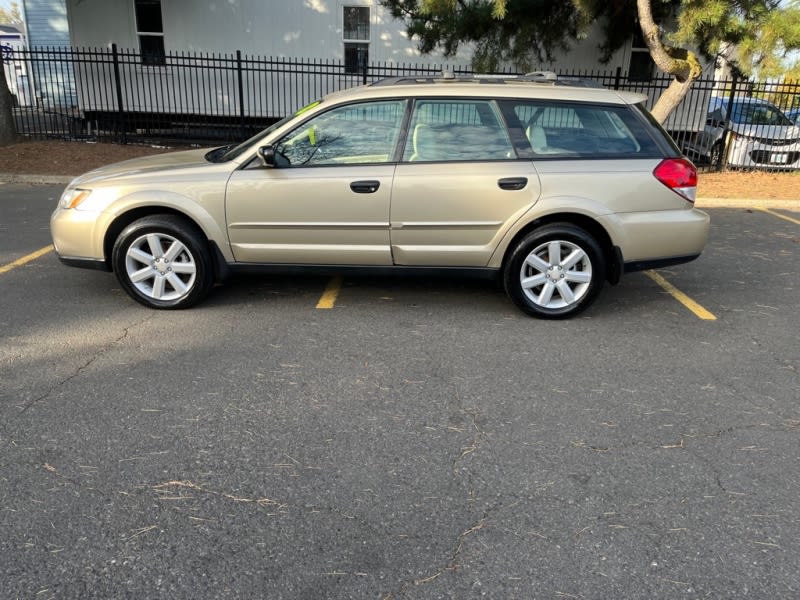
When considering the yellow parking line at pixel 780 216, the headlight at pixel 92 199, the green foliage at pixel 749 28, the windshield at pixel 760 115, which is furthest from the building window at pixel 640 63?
the headlight at pixel 92 199

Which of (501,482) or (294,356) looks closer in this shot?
(501,482)

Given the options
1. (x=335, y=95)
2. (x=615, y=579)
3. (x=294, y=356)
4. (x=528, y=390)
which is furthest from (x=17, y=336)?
(x=615, y=579)

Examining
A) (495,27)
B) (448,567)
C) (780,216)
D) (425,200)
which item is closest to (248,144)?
(425,200)

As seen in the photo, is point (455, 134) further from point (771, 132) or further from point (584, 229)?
point (771, 132)

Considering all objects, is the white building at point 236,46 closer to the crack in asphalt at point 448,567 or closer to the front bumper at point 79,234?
the front bumper at point 79,234

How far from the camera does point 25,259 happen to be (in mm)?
6258

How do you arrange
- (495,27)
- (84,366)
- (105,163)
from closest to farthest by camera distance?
1. (84,366)
2. (495,27)
3. (105,163)

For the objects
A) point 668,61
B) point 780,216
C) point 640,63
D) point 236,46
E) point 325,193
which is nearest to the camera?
point 325,193

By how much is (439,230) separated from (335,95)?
1.34 m

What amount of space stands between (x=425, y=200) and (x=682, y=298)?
2.52 metres

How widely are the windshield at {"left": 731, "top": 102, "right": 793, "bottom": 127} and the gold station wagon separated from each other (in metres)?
10.6

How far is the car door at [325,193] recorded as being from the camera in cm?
480

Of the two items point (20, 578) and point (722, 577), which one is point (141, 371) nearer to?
point (20, 578)

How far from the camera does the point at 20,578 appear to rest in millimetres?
2402
